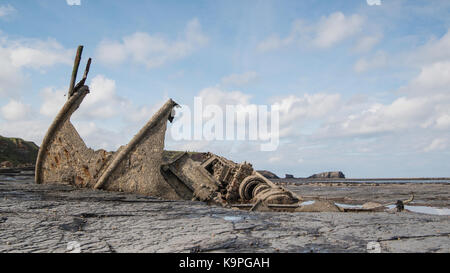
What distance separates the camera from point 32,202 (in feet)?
17.1

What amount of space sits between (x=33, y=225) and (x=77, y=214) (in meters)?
0.79

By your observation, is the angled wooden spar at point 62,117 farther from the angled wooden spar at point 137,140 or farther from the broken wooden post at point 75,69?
the angled wooden spar at point 137,140

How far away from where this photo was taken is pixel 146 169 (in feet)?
24.0

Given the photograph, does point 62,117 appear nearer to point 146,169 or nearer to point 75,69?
point 75,69

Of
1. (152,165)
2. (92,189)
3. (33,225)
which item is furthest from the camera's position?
(92,189)

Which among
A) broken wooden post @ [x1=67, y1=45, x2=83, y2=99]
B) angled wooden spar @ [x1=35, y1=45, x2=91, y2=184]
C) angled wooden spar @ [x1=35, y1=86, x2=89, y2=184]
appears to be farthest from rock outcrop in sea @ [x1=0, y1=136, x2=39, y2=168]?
broken wooden post @ [x1=67, y1=45, x2=83, y2=99]

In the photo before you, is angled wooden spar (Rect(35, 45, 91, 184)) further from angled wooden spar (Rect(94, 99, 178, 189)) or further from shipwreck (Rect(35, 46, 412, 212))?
angled wooden spar (Rect(94, 99, 178, 189))

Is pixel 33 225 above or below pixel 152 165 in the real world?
below
